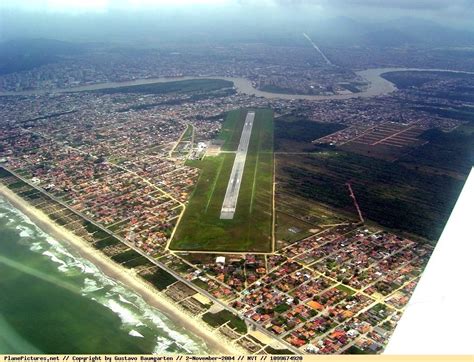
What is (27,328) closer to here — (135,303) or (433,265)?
(135,303)

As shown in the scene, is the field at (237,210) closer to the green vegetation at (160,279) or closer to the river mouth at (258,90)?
the green vegetation at (160,279)

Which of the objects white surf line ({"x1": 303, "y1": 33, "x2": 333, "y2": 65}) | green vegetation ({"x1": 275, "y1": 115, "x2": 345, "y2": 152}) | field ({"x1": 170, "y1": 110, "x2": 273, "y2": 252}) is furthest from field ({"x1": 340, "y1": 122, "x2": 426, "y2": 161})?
white surf line ({"x1": 303, "y1": 33, "x2": 333, "y2": 65})

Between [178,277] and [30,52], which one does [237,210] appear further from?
[30,52]

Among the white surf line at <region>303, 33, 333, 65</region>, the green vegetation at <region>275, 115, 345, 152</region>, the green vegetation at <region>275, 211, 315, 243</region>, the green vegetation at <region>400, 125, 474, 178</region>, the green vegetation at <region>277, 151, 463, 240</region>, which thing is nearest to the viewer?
the green vegetation at <region>275, 211, 315, 243</region>

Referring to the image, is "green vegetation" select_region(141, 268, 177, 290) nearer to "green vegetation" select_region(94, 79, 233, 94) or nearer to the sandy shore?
the sandy shore

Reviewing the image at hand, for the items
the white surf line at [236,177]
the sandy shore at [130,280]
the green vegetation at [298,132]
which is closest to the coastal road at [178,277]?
the sandy shore at [130,280]

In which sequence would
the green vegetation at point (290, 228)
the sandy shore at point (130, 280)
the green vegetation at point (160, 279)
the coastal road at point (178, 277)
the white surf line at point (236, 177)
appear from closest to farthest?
the sandy shore at point (130, 280)
the coastal road at point (178, 277)
the green vegetation at point (160, 279)
the green vegetation at point (290, 228)
the white surf line at point (236, 177)
